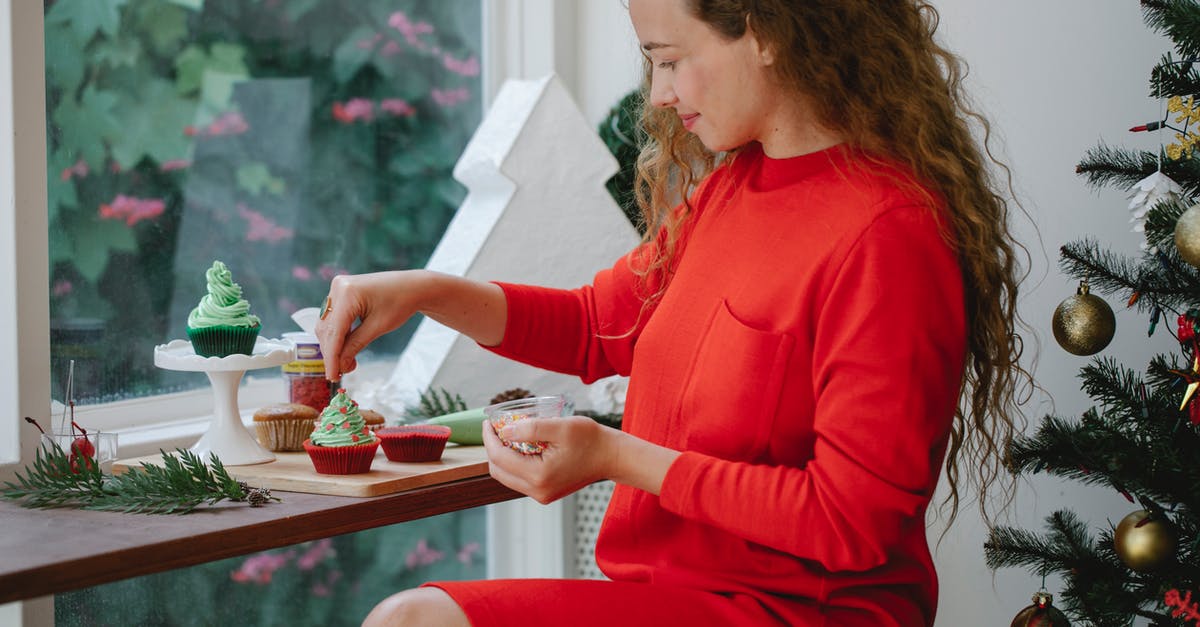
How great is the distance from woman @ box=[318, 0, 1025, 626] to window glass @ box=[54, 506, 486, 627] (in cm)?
82

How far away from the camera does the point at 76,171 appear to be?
185 cm

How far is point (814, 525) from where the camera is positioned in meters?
1.11

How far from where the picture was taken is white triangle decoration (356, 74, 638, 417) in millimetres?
2178

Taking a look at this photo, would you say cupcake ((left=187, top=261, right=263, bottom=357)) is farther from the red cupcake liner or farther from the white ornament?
the white ornament

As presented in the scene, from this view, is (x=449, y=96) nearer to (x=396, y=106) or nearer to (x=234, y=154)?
(x=396, y=106)

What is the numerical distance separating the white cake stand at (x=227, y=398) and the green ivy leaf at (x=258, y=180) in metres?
0.68

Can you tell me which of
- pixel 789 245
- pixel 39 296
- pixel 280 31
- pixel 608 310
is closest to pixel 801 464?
pixel 789 245

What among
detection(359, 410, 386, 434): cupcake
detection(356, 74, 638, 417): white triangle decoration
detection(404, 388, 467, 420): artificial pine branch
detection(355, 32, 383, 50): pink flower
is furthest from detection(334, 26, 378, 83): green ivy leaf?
detection(359, 410, 386, 434): cupcake

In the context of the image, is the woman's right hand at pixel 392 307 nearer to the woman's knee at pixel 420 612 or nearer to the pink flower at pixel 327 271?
the woman's knee at pixel 420 612

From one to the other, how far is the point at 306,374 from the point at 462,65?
1.11 metres

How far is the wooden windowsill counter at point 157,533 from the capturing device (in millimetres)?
1082

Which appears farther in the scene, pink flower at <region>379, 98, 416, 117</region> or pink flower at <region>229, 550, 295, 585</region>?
pink flower at <region>379, 98, 416, 117</region>

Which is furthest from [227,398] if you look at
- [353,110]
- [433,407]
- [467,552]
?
[467,552]

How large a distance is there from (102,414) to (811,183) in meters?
1.24
